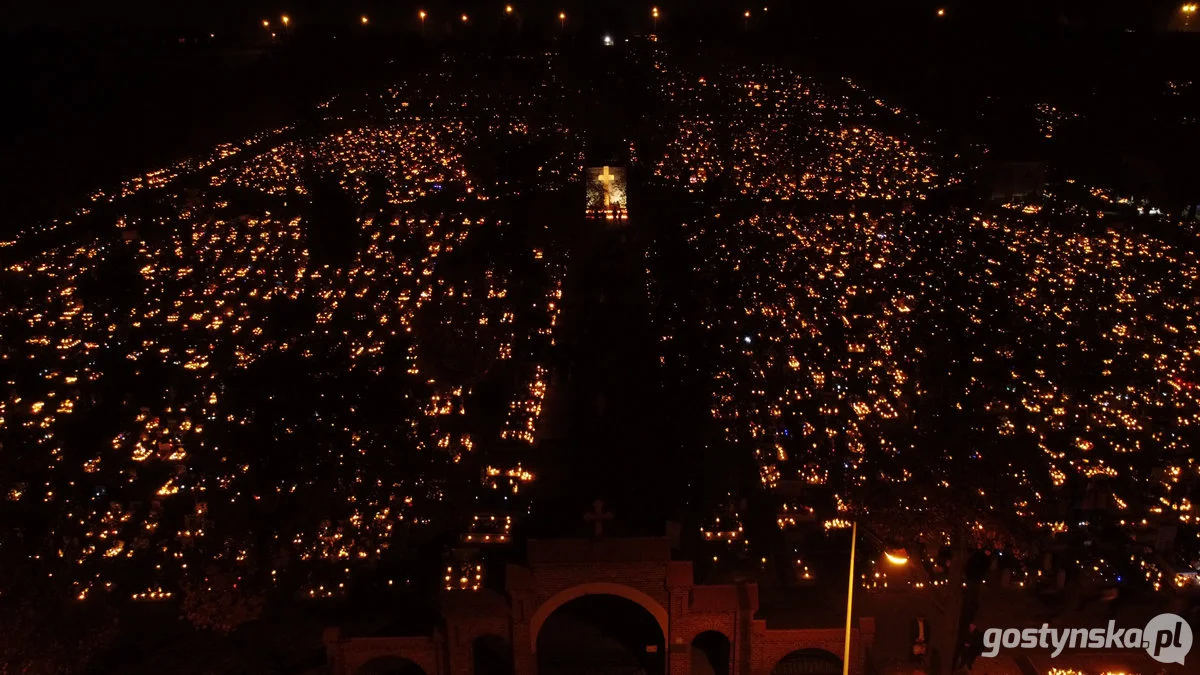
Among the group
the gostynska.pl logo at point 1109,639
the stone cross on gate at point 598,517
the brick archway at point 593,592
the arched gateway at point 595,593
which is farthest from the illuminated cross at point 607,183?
the gostynska.pl logo at point 1109,639

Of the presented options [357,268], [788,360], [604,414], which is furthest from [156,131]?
[788,360]

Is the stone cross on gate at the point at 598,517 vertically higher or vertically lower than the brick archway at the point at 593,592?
higher

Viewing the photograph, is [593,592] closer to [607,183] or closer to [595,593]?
[595,593]

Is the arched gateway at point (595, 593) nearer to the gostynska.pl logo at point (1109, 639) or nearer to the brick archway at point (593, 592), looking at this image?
the brick archway at point (593, 592)

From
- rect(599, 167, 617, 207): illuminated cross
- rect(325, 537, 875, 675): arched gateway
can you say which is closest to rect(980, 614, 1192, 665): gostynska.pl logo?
rect(325, 537, 875, 675): arched gateway

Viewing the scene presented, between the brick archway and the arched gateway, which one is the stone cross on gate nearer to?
the arched gateway

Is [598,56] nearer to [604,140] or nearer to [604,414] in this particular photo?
[604,140]

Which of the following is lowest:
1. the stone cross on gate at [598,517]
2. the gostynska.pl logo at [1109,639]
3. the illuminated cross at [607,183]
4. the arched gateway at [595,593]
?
the gostynska.pl logo at [1109,639]
